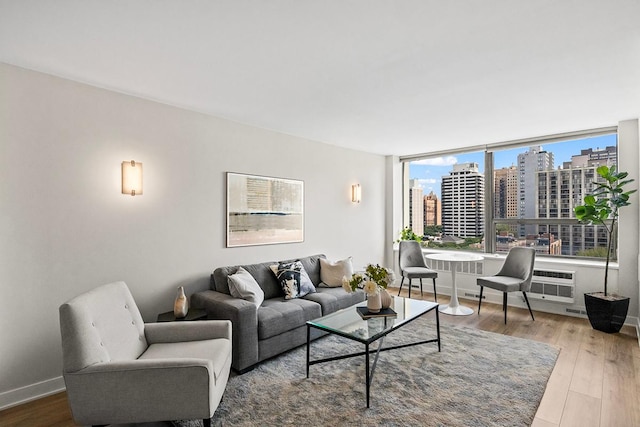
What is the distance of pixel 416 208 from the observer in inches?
254

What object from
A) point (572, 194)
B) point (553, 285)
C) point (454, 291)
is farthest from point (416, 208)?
point (553, 285)

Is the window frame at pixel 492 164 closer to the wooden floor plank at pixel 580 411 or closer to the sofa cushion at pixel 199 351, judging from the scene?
the wooden floor plank at pixel 580 411

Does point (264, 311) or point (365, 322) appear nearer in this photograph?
point (365, 322)

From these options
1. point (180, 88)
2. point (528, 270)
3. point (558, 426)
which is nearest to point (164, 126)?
point (180, 88)

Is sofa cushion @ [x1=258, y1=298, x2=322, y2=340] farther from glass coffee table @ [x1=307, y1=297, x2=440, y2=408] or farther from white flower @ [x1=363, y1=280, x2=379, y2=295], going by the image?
white flower @ [x1=363, y1=280, x2=379, y2=295]

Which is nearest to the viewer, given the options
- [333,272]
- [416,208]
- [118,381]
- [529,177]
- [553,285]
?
[118,381]

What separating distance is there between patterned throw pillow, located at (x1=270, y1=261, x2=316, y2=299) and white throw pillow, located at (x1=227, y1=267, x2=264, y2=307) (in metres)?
0.43

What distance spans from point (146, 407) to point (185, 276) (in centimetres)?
166

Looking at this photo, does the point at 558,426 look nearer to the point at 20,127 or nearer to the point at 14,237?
the point at 14,237

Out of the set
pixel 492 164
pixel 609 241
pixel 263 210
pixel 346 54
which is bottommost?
pixel 609 241

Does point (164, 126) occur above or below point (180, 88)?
below

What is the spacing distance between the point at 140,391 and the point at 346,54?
2452 millimetres

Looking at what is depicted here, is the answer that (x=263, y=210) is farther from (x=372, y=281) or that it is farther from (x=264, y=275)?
(x=372, y=281)

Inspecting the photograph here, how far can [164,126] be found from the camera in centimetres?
329
